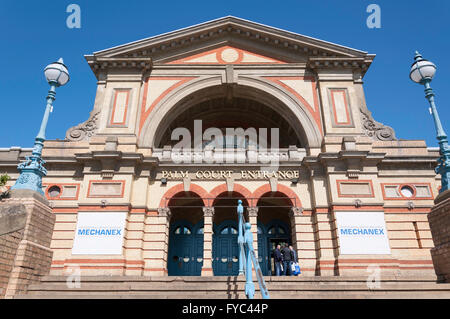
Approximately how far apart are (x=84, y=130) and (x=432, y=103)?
59.8 feet

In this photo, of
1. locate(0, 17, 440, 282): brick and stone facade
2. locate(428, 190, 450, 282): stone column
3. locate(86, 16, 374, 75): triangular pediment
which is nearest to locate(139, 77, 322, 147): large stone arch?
locate(0, 17, 440, 282): brick and stone facade

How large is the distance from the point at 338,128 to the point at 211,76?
8828mm

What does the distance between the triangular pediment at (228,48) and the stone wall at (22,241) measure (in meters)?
13.0

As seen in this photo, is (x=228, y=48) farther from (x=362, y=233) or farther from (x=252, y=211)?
(x=362, y=233)

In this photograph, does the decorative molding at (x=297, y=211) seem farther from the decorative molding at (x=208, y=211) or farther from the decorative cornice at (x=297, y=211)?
the decorative molding at (x=208, y=211)

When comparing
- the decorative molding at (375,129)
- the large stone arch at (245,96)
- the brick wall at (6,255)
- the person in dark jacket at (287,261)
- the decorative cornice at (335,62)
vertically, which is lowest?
the brick wall at (6,255)

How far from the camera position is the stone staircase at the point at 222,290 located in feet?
33.7

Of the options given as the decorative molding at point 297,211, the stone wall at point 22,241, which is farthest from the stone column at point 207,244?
the stone wall at point 22,241

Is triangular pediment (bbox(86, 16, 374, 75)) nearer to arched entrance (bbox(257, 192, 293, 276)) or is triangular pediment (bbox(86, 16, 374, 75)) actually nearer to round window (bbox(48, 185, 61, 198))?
round window (bbox(48, 185, 61, 198))

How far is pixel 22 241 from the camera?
10188mm

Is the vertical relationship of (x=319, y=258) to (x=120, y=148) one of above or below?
below

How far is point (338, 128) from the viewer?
770 inches
